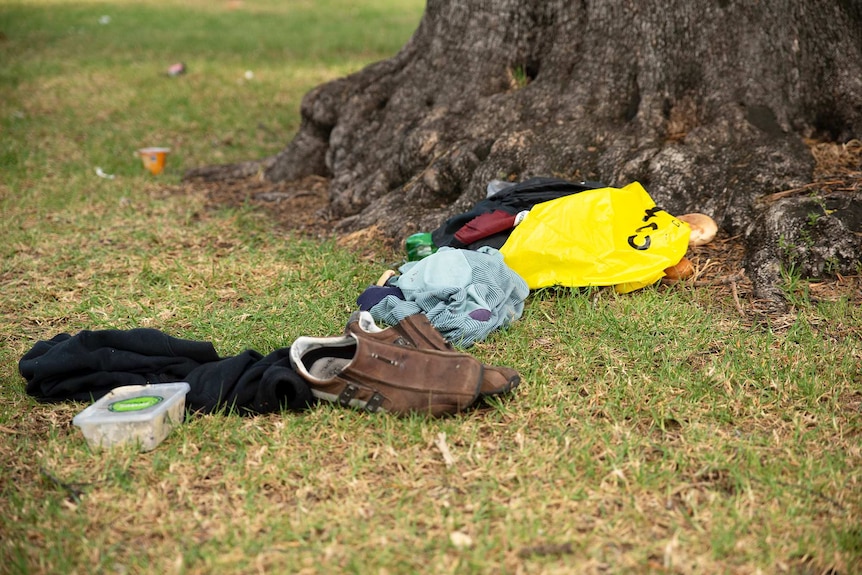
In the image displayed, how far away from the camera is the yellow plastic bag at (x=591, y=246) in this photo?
3961 mm

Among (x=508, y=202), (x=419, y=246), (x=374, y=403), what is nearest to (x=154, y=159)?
(x=419, y=246)

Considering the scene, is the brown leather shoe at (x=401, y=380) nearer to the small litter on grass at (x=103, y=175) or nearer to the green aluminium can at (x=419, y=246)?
the green aluminium can at (x=419, y=246)

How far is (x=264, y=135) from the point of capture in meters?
7.62

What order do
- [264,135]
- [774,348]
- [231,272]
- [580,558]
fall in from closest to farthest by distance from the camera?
[580,558]
[774,348]
[231,272]
[264,135]

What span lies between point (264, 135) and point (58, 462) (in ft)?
17.2

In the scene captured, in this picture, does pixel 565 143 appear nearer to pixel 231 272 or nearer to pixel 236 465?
pixel 231 272

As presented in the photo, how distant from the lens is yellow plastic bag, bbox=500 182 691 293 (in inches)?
156

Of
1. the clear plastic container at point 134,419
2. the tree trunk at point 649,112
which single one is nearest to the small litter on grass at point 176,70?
the tree trunk at point 649,112

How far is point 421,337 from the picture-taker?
130 inches

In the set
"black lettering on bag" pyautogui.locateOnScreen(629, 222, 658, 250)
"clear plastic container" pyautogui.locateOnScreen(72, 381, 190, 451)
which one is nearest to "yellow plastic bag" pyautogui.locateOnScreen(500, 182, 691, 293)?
"black lettering on bag" pyautogui.locateOnScreen(629, 222, 658, 250)

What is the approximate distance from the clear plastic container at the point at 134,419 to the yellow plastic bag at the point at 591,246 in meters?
1.78

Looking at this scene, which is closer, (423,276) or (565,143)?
(423,276)

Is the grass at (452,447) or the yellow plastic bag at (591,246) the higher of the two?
the yellow plastic bag at (591,246)

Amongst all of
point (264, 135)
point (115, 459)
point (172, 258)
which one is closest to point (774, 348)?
point (115, 459)
